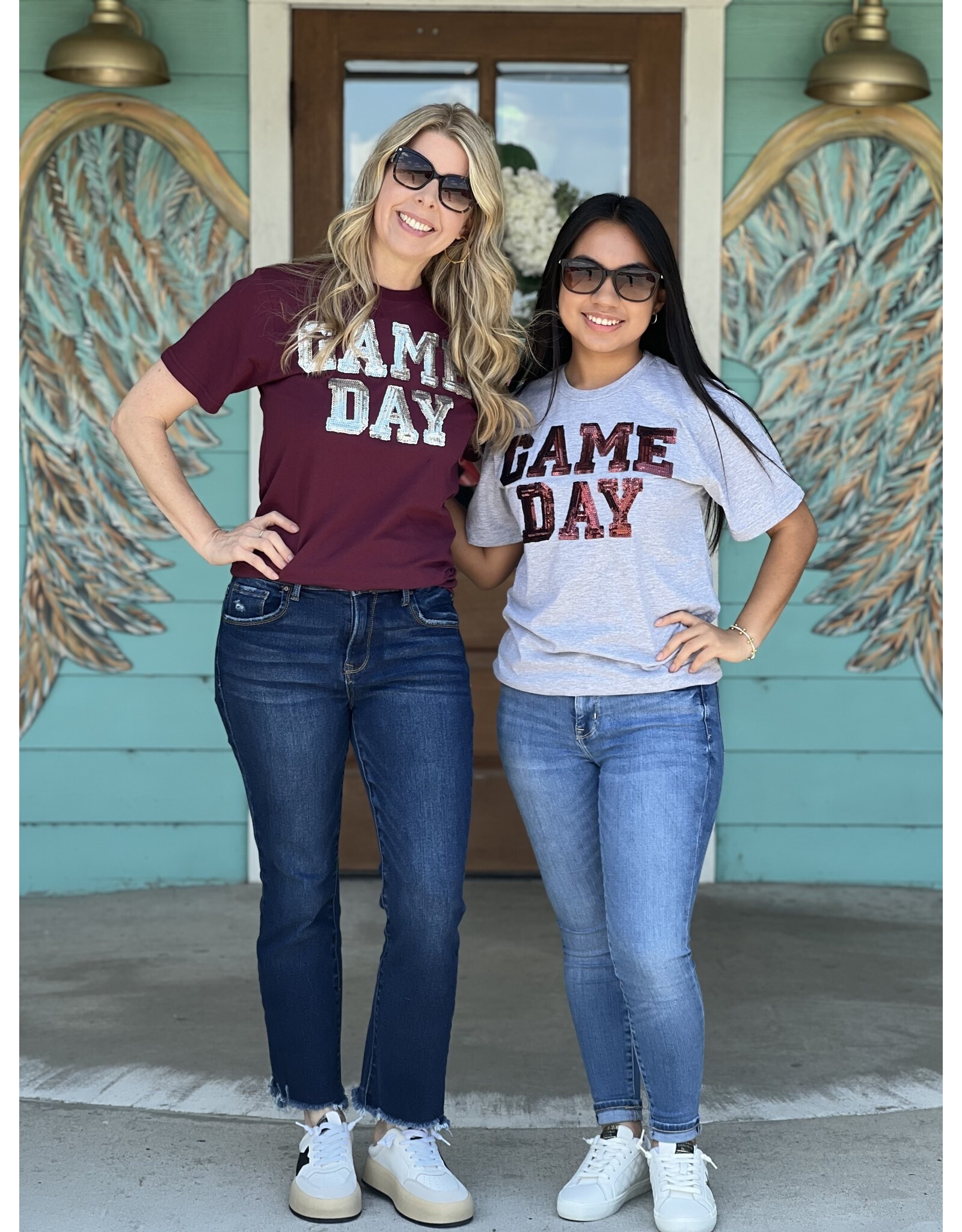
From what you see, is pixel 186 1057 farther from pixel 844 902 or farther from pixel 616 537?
pixel 844 902

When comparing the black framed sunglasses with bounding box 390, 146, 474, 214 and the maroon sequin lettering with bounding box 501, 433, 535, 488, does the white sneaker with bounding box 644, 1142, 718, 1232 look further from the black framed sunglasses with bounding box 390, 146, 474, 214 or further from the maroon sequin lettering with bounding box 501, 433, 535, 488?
the black framed sunglasses with bounding box 390, 146, 474, 214

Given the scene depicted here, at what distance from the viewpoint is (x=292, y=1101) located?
228cm

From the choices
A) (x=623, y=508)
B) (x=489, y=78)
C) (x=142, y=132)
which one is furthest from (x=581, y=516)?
(x=142, y=132)

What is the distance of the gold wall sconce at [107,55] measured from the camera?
12.6 feet

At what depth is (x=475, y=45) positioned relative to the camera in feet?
13.5

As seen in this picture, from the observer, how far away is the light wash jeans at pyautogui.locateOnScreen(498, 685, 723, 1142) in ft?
7.04

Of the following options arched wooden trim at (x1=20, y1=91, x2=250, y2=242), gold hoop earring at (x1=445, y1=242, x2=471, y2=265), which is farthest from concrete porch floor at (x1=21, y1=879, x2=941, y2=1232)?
arched wooden trim at (x1=20, y1=91, x2=250, y2=242)

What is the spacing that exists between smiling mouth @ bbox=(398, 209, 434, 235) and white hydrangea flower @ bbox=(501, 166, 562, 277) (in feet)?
5.32

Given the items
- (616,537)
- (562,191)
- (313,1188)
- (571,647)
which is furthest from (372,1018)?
(562,191)

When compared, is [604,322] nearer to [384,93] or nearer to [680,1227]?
[680,1227]

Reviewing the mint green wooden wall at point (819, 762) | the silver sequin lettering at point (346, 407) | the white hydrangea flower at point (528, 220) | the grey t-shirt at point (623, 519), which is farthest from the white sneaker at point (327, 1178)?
the white hydrangea flower at point (528, 220)

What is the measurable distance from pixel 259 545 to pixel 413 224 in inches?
21.5

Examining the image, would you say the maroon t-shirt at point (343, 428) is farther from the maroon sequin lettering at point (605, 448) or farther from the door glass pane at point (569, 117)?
the door glass pane at point (569, 117)

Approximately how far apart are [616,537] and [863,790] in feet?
7.79
